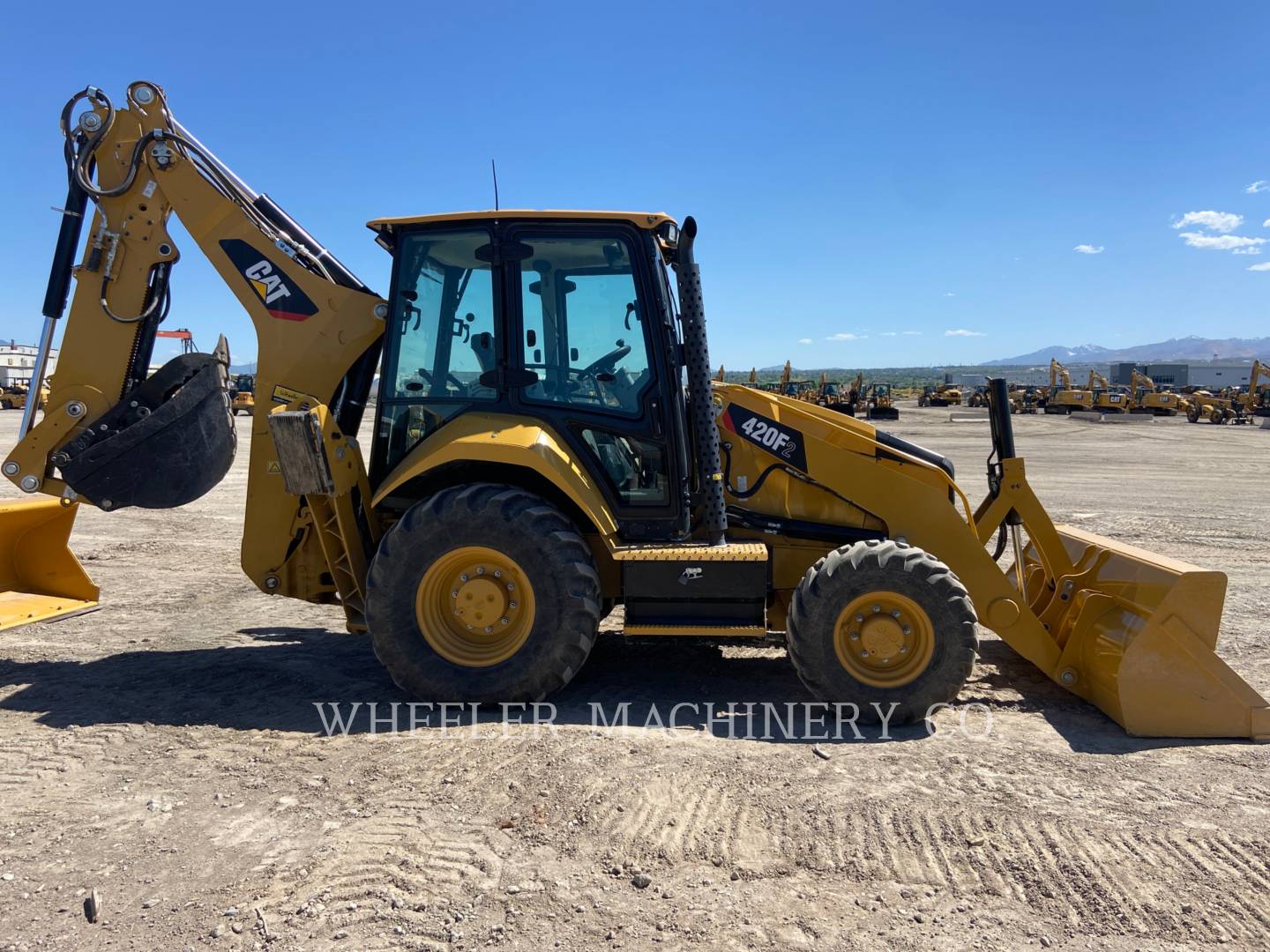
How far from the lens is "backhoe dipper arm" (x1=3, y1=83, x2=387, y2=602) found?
4.98 metres

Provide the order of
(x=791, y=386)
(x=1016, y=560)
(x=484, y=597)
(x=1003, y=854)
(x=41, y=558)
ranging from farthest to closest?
(x=791, y=386) < (x=41, y=558) < (x=1016, y=560) < (x=484, y=597) < (x=1003, y=854)

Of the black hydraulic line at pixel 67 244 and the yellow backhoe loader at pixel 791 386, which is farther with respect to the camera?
the yellow backhoe loader at pixel 791 386

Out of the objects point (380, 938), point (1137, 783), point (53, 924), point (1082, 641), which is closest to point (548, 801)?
point (380, 938)

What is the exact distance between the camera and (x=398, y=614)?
454cm

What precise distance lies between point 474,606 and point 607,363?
151cm

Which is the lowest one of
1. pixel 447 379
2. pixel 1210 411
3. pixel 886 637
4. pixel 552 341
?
pixel 886 637

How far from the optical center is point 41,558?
5906 millimetres

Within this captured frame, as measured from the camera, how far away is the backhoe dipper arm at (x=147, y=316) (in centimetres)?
498

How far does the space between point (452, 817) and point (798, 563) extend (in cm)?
249

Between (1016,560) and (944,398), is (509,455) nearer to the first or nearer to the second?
(1016,560)

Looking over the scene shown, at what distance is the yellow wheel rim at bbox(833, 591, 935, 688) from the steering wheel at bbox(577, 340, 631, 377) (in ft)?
5.96

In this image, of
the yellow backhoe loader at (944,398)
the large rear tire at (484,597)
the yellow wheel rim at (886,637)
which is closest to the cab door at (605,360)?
the large rear tire at (484,597)

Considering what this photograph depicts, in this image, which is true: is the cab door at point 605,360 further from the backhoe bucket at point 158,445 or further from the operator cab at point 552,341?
the backhoe bucket at point 158,445

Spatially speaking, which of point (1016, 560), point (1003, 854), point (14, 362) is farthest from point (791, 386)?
point (14, 362)
